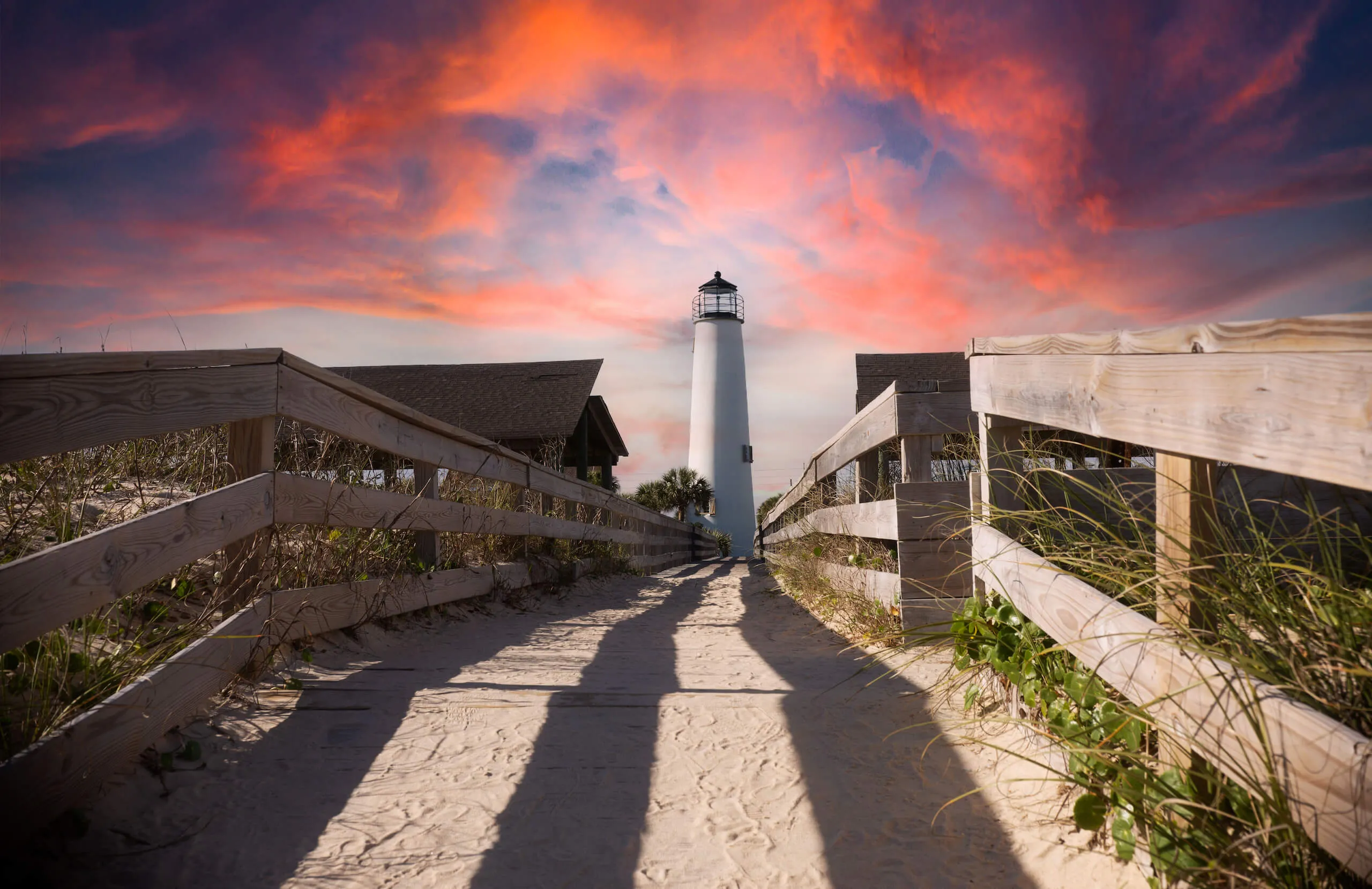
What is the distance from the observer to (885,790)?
7.61 feet

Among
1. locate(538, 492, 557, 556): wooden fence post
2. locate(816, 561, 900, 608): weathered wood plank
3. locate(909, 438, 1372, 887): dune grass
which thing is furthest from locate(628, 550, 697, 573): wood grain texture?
locate(909, 438, 1372, 887): dune grass

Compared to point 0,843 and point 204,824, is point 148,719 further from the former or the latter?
point 0,843

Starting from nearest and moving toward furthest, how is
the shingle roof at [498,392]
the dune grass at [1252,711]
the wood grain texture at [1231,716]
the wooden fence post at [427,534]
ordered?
the wood grain texture at [1231,716] < the dune grass at [1252,711] < the wooden fence post at [427,534] < the shingle roof at [498,392]

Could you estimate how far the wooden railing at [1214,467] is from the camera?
115 centimetres

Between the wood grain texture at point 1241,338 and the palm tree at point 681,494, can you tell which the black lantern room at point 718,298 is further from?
the wood grain texture at point 1241,338

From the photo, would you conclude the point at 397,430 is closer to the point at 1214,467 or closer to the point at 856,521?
the point at 856,521

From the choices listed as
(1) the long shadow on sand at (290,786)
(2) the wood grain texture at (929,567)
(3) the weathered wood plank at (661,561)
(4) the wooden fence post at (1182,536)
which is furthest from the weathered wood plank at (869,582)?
(3) the weathered wood plank at (661,561)

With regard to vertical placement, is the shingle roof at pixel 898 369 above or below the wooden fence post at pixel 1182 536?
above

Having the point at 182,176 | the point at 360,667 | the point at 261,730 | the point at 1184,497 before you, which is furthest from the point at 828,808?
the point at 182,176

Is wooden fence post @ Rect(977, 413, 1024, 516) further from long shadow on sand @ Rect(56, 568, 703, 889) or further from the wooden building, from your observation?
the wooden building

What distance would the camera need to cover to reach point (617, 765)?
8.13ft

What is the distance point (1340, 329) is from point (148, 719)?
267 centimetres

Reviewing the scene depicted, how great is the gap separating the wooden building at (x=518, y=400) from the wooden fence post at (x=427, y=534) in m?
11.8

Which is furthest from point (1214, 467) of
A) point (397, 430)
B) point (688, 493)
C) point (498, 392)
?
point (688, 493)
